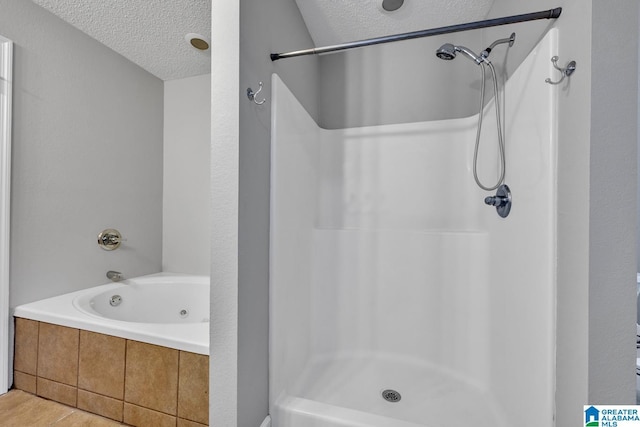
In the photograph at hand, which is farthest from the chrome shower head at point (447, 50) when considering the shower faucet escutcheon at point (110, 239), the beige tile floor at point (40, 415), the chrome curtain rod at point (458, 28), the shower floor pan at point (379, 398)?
the shower faucet escutcheon at point (110, 239)

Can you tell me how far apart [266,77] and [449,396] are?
1.83 m

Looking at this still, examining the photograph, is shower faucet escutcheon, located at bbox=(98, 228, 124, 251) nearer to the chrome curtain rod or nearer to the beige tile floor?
the beige tile floor

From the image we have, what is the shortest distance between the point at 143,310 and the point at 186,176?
115 centimetres

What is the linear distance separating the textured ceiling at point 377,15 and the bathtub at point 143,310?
184cm

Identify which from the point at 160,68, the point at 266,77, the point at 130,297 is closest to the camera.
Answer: the point at 266,77

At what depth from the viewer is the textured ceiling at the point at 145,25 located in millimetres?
1654

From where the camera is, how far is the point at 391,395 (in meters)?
1.48

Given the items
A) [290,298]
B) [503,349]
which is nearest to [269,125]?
[290,298]

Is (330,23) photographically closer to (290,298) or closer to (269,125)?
(269,125)

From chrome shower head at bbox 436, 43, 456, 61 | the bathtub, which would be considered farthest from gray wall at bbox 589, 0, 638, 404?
the bathtub

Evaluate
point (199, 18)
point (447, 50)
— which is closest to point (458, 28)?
point (447, 50)

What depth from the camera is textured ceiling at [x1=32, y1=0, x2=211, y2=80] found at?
165 centimetres

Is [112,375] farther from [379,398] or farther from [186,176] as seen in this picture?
[186,176]

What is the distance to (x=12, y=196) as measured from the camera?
154 cm
